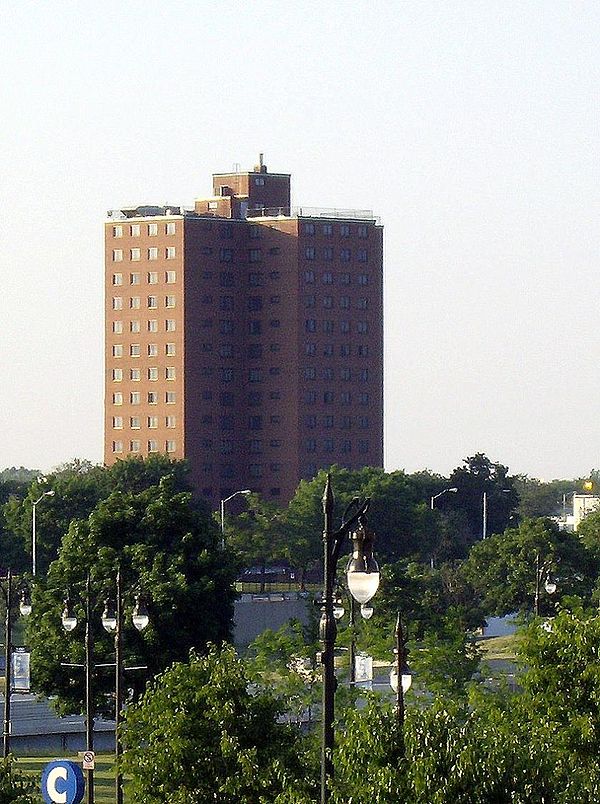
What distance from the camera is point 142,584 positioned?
6881 centimetres

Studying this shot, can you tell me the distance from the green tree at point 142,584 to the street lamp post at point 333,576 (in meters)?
40.6

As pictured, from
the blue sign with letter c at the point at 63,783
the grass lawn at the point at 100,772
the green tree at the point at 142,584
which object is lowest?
the grass lawn at the point at 100,772

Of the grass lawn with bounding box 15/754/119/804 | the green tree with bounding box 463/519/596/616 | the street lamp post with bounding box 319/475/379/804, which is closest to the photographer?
the street lamp post with bounding box 319/475/379/804

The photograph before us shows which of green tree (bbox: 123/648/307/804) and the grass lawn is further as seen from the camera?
the grass lawn

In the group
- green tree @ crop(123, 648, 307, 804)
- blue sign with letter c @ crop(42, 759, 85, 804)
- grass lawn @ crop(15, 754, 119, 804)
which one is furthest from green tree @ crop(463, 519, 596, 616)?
blue sign with letter c @ crop(42, 759, 85, 804)

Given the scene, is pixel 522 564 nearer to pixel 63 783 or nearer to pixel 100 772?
pixel 100 772

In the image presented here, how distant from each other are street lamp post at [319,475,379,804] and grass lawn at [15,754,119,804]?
3122cm

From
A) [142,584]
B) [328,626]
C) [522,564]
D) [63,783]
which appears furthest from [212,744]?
[522,564]

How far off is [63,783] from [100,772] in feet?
96.7

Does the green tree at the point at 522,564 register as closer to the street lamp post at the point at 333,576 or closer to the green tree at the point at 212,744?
the green tree at the point at 212,744

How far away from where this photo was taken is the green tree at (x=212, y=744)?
3466cm

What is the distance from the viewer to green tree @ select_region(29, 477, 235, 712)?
67.6 m

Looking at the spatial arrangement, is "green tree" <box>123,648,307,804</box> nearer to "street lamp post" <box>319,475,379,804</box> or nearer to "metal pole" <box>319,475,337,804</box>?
"street lamp post" <box>319,475,379,804</box>

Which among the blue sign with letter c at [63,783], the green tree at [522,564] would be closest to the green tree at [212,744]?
the blue sign with letter c at [63,783]
